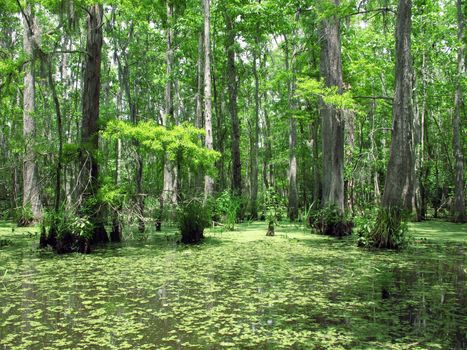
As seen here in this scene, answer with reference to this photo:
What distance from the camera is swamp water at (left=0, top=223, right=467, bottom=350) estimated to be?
3736 mm

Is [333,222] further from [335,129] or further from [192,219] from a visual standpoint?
[192,219]

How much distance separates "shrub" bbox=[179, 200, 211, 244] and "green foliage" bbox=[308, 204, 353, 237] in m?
3.41

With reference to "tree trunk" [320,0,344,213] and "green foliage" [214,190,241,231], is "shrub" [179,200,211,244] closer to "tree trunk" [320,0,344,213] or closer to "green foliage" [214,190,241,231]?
"green foliage" [214,190,241,231]

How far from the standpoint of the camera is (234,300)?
501 centimetres

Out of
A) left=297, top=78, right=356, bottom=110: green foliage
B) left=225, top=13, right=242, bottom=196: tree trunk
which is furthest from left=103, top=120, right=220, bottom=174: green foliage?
left=225, top=13, right=242, bottom=196: tree trunk

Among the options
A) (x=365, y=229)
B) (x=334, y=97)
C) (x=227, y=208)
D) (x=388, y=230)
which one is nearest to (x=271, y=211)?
(x=227, y=208)

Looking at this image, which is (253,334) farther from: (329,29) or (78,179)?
(329,29)

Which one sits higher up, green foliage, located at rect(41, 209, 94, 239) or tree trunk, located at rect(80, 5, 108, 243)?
tree trunk, located at rect(80, 5, 108, 243)

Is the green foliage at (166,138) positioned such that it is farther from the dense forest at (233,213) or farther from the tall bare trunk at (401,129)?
the tall bare trunk at (401,129)

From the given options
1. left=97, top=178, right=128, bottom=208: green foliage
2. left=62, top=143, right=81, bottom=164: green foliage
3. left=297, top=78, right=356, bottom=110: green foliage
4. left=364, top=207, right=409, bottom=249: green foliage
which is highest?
left=297, top=78, right=356, bottom=110: green foliage

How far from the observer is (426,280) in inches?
238

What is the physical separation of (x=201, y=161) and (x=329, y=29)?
5138 mm

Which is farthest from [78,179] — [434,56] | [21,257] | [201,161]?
[434,56]

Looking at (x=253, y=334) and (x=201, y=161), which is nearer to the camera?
(x=253, y=334)
